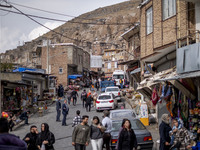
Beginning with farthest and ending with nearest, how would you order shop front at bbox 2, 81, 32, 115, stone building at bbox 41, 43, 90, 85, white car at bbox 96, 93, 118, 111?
stone building at bbox 41, 43, 90, 85 → white car at bbox 96, 93, 118, 111 → shop front at bbox 2, 81, 32, 115

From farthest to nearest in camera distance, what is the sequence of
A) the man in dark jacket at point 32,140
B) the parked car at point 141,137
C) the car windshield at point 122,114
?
the car windshield at point 122,114 < the parked car at point 141,137 < the man in dark jacket at point 32,140

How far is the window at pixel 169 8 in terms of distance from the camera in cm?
1427

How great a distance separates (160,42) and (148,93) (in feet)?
10.4

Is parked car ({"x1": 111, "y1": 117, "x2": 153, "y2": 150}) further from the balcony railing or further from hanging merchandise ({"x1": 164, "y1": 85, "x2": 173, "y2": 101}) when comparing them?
the balcony railing

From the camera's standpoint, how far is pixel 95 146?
27.2ft

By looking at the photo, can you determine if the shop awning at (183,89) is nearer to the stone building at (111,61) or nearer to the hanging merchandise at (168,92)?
the hanging merchandise at (168,92)

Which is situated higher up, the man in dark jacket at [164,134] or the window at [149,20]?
the window at [149,20]

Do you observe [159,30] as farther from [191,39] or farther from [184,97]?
[184,97]

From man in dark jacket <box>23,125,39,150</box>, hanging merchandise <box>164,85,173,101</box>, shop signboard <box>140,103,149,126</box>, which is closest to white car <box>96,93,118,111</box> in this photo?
shop signboard <box>140,103,149,126</box>

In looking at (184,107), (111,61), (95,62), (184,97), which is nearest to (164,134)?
(184,107)

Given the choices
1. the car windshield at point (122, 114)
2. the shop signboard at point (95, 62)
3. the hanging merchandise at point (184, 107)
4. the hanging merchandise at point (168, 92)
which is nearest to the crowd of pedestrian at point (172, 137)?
the hanging merchandise at point (184, 107)

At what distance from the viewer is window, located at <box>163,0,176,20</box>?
14.3 m

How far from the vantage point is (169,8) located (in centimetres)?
1471

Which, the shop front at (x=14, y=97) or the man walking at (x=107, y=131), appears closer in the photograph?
the man walking at (x=107, y=131)
